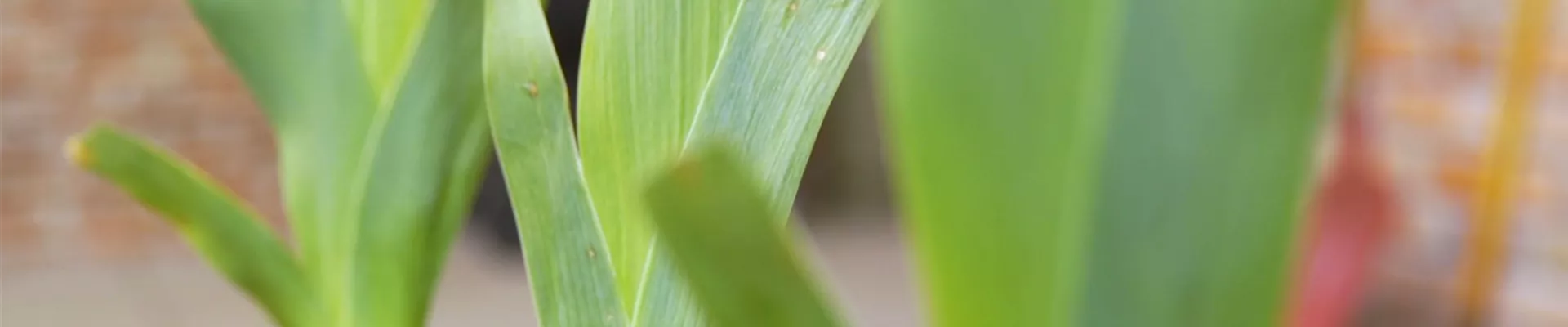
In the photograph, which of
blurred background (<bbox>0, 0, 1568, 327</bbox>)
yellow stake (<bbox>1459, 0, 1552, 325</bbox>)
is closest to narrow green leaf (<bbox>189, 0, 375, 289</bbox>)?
blurred background (<bbox>0, 0, 1568, 327</bbox>)

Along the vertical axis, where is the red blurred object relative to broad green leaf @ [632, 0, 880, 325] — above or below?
below

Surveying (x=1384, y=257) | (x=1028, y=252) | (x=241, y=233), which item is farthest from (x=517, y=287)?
(x=1028, y=252)

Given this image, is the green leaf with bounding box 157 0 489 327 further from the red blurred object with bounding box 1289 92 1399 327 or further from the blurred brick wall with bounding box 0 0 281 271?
the blurred brick wall with bounding box 0 0 281 271

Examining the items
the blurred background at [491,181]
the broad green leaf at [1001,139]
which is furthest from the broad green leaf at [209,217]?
the blurred background at [491,181]

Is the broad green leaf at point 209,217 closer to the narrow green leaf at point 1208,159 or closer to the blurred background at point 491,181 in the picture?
the narrow green leaf at point 1208,159

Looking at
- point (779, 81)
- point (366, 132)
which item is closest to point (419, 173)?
point (366, 132)
